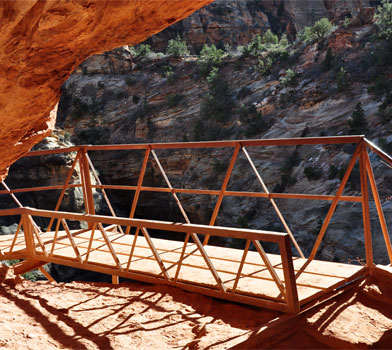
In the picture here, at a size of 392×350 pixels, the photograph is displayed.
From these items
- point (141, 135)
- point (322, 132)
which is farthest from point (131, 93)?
point (322, 132)

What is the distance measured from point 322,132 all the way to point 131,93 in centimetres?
1409

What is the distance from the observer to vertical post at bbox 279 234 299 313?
305 cm

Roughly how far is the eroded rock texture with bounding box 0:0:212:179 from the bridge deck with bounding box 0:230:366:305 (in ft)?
6.10

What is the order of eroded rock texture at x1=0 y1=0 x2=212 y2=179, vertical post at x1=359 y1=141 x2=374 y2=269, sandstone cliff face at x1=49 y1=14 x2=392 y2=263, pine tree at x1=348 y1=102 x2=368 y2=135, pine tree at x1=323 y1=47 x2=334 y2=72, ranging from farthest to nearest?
pine tree at x1=323 y1=47 x2=334 y2=72
pine tree at x1=348 y1=102 x2=368 y2=135
sandstone cliff face at x1=49 y1=14 x2=392 y2=263
vertical post at x1=359 y1=141 x2=374 y2=269
eroded rock texture at x1=0 y1=0 x2=212 y2=179

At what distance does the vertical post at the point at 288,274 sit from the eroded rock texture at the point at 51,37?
2.12 m

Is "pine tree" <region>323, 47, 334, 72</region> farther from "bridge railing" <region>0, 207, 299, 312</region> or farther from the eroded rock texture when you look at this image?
the eroded rock texture

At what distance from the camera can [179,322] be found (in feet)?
11.6

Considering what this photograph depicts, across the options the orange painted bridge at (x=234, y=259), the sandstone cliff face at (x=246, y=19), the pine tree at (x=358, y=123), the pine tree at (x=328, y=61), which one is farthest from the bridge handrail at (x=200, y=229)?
the sandstone cliff face at (x=246, y=19)

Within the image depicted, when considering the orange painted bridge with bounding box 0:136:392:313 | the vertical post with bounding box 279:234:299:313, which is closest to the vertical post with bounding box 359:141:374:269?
the orange painted bridge with bounding box 0:136:392:313

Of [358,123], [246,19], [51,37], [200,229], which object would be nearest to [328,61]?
[358,123]

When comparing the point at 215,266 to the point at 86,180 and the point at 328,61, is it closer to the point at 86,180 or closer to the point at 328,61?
the point at 86,180

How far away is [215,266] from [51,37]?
9.41ft

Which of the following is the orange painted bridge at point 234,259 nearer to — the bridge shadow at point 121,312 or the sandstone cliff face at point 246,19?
the bridge shadow at point 121,312

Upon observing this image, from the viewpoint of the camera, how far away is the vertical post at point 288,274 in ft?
10.0
